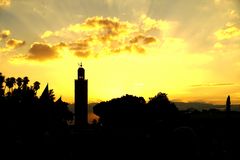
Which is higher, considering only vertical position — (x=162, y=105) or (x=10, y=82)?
(x=10, y=82)

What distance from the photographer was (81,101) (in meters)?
69.4

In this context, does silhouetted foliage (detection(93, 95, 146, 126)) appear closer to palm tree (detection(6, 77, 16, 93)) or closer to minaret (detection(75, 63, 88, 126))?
minaret (detection(75, 63, 88, 126))

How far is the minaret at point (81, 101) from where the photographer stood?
226ft

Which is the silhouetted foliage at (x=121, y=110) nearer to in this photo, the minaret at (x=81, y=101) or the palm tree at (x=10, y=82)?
the minaret at (x=81, y=101)

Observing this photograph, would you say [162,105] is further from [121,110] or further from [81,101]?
[81,101]

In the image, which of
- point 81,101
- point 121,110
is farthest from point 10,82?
point 121,110

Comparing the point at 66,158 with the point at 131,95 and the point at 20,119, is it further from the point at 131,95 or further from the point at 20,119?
the point at 131,95

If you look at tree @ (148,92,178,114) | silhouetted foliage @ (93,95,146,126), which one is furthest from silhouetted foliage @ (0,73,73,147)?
tree @ (148,92,178,114)

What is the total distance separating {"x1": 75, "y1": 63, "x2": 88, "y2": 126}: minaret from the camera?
226 ft

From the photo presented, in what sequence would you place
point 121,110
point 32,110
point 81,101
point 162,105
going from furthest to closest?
point 162,105, point 121,110, point 81,101, point 32,110

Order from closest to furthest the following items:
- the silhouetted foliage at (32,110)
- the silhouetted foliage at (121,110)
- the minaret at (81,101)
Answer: the silhouetted foliage at (32,110) → the minaret at (81,101) → the silhouetted foliage at (121,110)

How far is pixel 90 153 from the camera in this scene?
72.3 ft

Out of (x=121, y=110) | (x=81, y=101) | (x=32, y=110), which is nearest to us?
(x=32, y=110)

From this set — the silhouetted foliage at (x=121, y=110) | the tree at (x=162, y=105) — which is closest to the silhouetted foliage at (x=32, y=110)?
the silhouetted foliage at (x=121, y=110)
